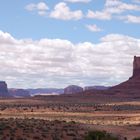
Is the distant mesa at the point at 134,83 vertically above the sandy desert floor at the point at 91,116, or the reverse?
the distant mesa at the point at 134,83

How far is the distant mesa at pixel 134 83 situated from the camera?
460 ft

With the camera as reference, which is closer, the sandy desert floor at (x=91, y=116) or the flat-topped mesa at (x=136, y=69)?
the sandy desert floor at (x=91, y=116)

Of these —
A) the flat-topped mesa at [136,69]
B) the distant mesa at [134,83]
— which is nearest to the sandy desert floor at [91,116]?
the distant mesa at [134,83]

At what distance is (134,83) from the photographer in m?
145

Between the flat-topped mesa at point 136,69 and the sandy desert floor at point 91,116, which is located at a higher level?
the flat-topped mesa at point 136,69

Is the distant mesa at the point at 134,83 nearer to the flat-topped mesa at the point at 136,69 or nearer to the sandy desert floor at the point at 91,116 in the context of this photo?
the flat-topped mesa at the point at 136,69

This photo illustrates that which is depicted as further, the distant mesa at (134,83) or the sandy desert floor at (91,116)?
the distant mesa at (134,83)

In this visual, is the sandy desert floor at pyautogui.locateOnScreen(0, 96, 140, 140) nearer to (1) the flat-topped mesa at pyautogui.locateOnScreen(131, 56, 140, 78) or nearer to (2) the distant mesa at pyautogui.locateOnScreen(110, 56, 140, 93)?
(2) the distant mesa at pyautogui.locateOnScreen(110, 56, 140, 93)

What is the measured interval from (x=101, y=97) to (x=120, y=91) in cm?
1215

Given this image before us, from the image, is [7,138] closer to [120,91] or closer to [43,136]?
[43,136]

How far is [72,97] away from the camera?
12825cm

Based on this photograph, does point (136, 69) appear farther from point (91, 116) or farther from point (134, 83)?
point (91, 116)

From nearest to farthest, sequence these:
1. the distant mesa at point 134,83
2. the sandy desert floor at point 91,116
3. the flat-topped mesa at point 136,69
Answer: the sandy desert floor at point 91,116 → the distant mesa at point 134,83 → the flat-topped mesa at point 136,69

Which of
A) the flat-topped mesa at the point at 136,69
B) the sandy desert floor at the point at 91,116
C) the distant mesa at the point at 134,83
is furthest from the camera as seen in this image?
the flat-topped mesa at the point at 136,69
